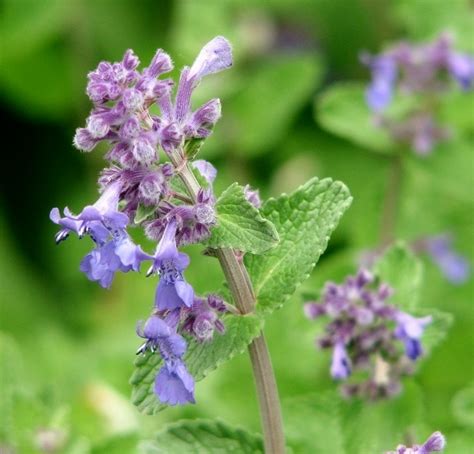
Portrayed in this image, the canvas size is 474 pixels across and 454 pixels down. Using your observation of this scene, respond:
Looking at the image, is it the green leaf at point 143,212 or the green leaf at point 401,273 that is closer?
the green leaf at point 143,212

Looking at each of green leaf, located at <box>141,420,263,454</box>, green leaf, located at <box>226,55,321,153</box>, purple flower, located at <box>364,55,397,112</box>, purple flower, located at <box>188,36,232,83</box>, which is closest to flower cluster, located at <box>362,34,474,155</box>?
purple flower, located at <box>364,55,397,112</box>

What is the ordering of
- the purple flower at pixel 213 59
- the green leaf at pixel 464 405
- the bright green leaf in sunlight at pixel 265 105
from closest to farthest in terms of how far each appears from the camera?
the purple flower at pixel 213 59
the green leaf at pixel 464 405
the bright green leaf in sunlight at pixel 265 105

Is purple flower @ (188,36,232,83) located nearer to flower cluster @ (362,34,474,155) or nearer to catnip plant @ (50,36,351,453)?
catnip plant @ (50,36,351,453)

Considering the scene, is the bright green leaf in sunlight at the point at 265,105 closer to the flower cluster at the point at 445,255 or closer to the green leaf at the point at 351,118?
the green leaf at the point at 351,118

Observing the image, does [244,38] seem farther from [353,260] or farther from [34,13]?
[353,260]

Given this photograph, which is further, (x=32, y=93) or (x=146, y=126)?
(x=32, y=93)

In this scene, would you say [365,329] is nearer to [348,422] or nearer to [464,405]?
[348,422]

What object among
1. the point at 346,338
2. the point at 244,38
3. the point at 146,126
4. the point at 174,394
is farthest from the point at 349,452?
the point at 244,38

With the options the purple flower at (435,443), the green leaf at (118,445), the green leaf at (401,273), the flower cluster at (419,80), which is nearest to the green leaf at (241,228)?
the purple flower at (435,443)
